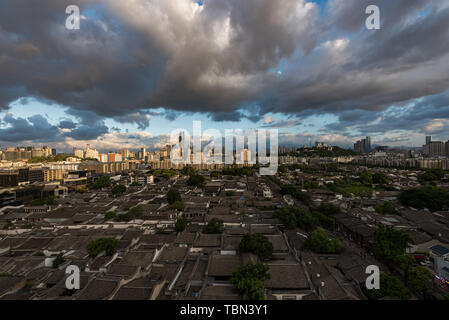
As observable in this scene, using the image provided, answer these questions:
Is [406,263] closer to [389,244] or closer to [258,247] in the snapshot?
[389,244]

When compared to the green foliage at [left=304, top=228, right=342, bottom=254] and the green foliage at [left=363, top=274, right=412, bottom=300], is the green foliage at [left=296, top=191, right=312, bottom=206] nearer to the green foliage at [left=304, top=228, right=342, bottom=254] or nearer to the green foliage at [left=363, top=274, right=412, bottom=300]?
the green foliage at [left=304, top=228, right=342, bottom=254]

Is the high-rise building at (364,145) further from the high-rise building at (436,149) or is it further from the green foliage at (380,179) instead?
the green foliage at (380,179)

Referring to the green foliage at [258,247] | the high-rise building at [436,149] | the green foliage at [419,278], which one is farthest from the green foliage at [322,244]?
the high-rise building at [436,149]

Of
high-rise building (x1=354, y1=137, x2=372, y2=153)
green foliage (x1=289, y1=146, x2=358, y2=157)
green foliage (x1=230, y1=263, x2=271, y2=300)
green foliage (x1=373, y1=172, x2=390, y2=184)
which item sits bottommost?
green foliage (x1=230, y1=263, x2=271, y2=300)

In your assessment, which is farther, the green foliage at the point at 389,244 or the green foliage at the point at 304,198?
the green foliage at the point at 304,198

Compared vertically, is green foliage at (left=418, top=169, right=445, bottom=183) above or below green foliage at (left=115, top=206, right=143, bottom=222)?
above

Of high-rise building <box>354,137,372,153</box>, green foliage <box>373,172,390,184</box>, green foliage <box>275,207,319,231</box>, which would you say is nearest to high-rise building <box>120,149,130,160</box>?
green foliage <box>373,172,390,184</box>
